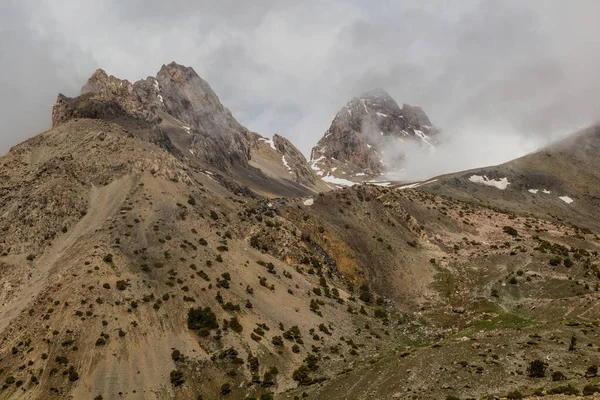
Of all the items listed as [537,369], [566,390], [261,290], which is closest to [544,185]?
[261,290]

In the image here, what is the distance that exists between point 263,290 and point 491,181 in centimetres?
12411

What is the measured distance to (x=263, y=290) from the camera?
71.2 meters

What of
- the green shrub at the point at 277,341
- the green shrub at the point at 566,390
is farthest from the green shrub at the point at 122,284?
the green shrub at the point at 566,390

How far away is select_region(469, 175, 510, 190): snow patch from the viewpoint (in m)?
163

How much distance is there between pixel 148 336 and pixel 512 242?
253 ft

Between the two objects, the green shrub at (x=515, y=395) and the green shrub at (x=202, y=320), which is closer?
the green shrub at (x=515, y=395)

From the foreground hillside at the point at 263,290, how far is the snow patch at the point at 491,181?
163 feet

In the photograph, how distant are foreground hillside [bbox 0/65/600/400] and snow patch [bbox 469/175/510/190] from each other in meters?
49.6

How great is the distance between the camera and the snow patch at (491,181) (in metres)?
163

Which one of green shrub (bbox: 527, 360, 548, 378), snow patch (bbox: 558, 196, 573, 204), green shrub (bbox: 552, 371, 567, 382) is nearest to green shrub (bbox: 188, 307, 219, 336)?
green shrub (bbox: 527, 360, 548, 378)

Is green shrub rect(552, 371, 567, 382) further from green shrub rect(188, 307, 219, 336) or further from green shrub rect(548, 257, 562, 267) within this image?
green shrub rect(548, 257, 562, 267)

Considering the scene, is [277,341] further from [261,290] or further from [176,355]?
[176,355]

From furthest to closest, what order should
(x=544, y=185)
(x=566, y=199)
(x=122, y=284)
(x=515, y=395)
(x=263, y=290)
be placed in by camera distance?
(x=544, y=185), (x=566, y=199), (x=263, y=290), (x=122, y=284), (x=515, y=395)

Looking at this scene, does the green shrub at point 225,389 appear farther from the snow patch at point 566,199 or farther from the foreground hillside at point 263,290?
the snow patch at point 566,199
